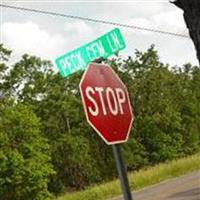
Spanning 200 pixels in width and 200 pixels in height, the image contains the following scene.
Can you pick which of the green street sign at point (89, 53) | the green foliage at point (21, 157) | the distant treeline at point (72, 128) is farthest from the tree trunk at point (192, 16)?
the green foliage at point (21, 157)

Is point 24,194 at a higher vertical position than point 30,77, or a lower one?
lower

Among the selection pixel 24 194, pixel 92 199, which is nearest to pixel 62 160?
pixel 24 194

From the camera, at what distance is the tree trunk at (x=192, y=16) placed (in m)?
5.01

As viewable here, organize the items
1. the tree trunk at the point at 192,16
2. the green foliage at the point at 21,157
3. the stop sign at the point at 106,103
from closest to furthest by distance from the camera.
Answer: the stop sign at the point at 106,103 < the tree trunk at the point at 192,16 < the green foliage at the point at 21,157

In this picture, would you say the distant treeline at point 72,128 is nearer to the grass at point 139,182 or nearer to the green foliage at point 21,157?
the green foliage at point 21,157

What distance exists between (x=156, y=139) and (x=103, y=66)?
7534cm

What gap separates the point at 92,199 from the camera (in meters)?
37.1

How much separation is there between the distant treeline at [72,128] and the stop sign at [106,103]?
4138 cm

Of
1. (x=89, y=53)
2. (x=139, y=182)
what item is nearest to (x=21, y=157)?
(x=139, y=182)

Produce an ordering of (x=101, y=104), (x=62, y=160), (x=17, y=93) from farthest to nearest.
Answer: (x=62, y=160)
(x=17, y=93)
(x=101, y=104)

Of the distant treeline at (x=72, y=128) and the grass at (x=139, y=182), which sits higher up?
the distant treeline at (x=72, y=128)

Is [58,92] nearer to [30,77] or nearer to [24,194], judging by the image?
[30,77]

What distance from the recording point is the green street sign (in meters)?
4.94

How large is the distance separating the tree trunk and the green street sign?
1.58ft
